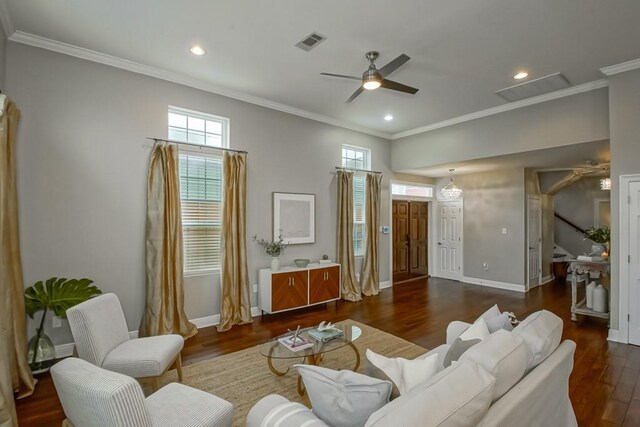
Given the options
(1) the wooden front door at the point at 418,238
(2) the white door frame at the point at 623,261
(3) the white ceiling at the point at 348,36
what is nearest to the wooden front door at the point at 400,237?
(1) the wooden front door at the point at 418,238

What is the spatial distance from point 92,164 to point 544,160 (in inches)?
272

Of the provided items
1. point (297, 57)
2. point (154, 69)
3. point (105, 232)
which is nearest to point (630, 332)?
point (297, 57)

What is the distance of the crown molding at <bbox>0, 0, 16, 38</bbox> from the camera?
2.79m

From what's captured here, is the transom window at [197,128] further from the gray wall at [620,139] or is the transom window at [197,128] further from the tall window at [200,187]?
the gray wall at [620,139]

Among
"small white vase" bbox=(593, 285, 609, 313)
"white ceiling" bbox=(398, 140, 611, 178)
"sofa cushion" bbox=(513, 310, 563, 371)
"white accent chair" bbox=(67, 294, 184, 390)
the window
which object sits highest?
"white ceiling" bbox=(398, 140, 611, 178)

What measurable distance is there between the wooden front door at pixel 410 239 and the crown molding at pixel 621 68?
13.7 ft

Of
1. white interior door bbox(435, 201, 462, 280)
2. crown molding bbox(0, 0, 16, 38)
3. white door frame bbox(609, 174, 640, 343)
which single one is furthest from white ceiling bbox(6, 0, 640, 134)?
white interior door bbox(435, 201, 462, 280)

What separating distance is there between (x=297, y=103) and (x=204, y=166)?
5.91 feet

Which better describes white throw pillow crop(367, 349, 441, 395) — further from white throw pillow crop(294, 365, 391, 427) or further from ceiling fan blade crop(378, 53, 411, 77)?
ceiling fan blade crop(378, 53, 411, 77)

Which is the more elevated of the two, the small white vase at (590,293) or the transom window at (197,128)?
the transom window at (197,128)

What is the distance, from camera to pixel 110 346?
2529mm

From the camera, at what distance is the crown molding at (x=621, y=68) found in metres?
3.72

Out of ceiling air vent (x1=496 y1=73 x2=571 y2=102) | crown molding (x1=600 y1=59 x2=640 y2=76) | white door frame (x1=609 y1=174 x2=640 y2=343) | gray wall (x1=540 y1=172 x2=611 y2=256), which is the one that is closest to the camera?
crown molding (x1=600 y1=59 x2=640 y2=76)

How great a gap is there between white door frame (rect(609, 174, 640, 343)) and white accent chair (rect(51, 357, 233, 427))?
4651mm
